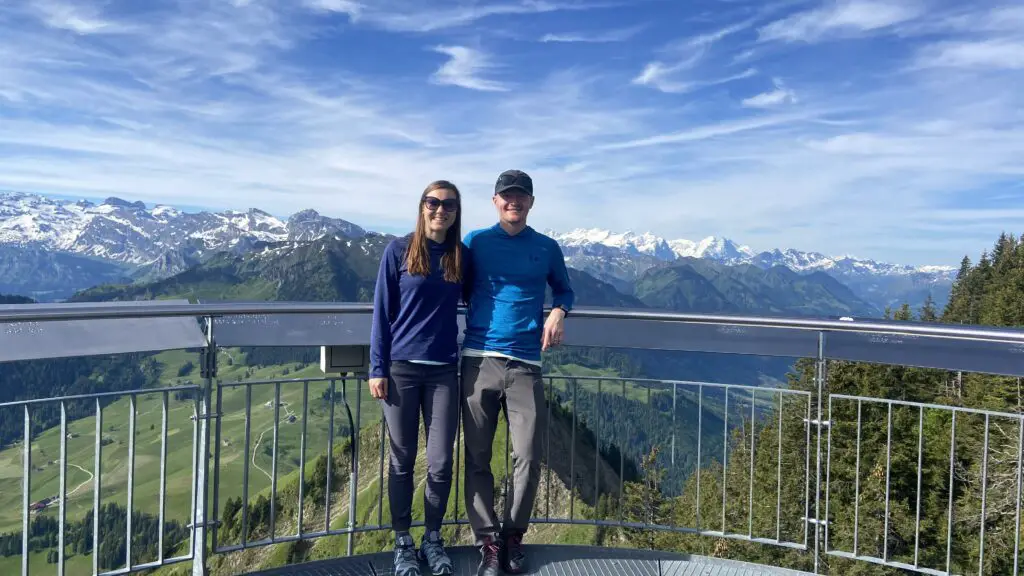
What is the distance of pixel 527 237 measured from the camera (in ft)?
13.1

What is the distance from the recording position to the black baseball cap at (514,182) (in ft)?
12.7

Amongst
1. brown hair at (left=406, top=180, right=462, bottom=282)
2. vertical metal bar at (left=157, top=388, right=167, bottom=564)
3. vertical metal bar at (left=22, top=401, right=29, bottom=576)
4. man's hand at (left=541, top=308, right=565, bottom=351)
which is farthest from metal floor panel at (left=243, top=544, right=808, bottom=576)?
brown hair at (left=406, top=180, right=462, bottom=282)

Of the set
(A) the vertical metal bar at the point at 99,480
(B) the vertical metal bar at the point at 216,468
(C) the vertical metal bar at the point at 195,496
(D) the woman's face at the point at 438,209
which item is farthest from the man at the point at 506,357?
(A) the vertical metal bar at the point at 99,480

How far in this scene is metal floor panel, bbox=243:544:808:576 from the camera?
4.14 meters

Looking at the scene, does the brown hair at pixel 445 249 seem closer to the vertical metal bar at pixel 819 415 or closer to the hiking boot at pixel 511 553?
the hiking boot at pixel 511 553

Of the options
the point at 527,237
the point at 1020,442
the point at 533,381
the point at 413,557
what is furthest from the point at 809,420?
the point at 413,557

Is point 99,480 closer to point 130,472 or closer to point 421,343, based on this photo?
point 130,472

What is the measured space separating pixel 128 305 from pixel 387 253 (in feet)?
4.37

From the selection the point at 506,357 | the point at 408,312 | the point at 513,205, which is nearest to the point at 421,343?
the point at 408,312

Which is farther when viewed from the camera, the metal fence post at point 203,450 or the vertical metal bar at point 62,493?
the metal fence post at point 203,450

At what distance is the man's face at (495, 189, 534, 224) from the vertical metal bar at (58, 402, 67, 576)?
7.92ft

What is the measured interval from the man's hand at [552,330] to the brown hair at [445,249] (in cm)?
59

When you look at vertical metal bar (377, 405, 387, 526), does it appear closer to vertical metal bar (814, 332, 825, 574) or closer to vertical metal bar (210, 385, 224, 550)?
vertical metal bar (210, 385, 224, 550)

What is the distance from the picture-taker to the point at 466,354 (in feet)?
13.0
